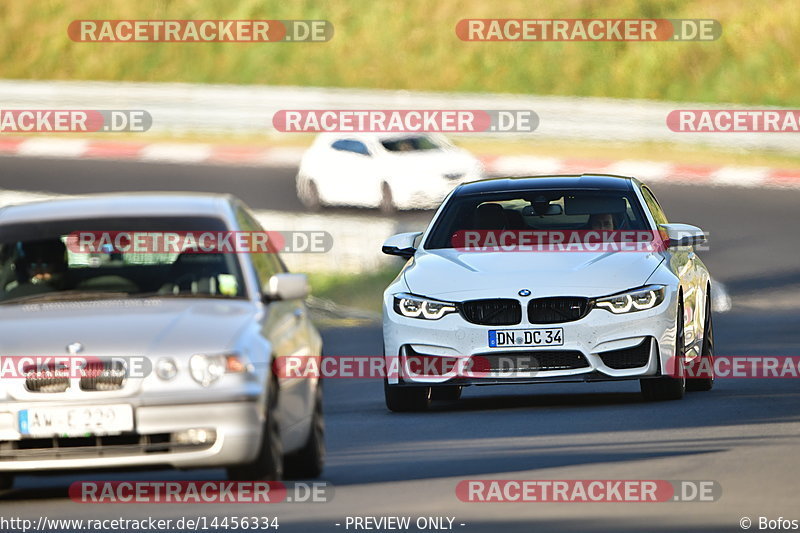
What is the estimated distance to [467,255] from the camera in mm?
13453

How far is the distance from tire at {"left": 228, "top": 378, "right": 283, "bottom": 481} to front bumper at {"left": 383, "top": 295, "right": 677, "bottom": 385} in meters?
3.71

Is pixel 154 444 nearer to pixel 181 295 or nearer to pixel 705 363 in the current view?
pixel 181 295

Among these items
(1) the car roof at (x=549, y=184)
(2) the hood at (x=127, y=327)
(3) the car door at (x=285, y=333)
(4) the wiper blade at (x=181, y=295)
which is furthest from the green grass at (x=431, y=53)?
(2) the hood at (x=127, y=327)

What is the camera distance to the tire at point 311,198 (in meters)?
30.7

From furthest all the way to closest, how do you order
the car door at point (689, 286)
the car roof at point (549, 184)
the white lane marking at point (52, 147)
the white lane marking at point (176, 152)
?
the white lane marking at point (52, 147) < the white lane marking at point (176, 152) < the car roof at point (549, 184) < the car door at point (689, 286)

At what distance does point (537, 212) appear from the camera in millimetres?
13508

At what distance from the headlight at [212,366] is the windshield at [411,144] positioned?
21.6m

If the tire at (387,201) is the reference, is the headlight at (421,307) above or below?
below

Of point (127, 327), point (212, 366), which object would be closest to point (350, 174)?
point (127, 327)

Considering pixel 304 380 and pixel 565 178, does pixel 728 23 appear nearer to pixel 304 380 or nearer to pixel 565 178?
pixel 565 178

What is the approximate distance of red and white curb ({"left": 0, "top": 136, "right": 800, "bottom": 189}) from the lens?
3195cm

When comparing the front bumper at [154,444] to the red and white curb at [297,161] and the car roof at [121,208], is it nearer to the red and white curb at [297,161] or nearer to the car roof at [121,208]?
the car roof at [121,208]

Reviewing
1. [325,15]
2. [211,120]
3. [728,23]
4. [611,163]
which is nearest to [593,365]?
[611,163]

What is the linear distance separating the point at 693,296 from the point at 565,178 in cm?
129
